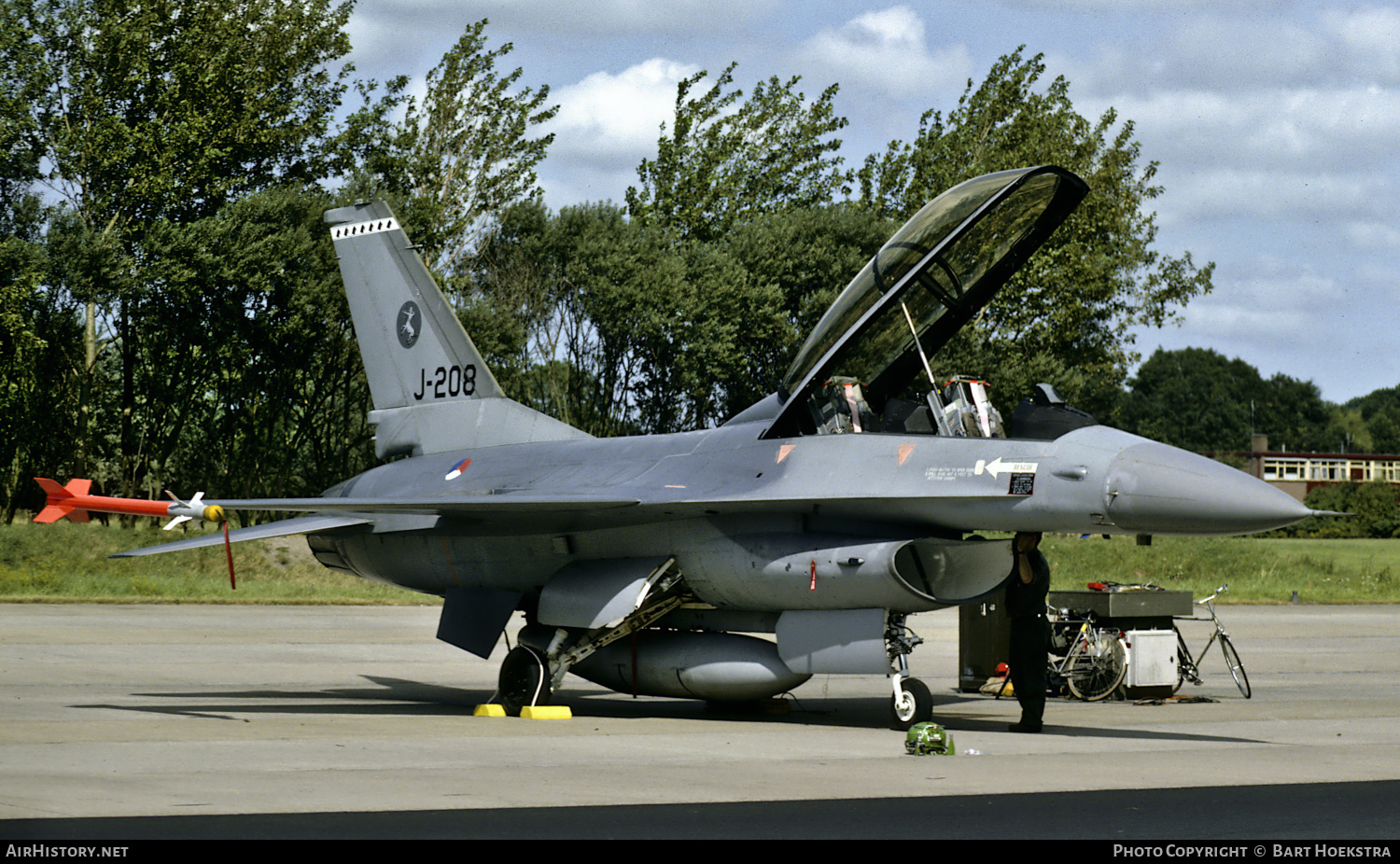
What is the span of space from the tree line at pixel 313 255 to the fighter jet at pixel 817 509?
2452cm

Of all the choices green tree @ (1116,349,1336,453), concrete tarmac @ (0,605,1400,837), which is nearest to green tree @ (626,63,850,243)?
concrete tarmac @ (0,605,1400,837)

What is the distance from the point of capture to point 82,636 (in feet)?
65.2

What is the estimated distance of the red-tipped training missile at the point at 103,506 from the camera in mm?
12391

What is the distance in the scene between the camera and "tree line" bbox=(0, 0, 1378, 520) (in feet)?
119

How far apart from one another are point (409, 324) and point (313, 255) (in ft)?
75.3

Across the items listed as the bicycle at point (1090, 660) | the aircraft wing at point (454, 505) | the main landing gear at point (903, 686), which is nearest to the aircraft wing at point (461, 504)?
the aircraft wing at point (454, 505)

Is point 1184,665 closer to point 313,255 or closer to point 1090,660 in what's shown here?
point 1090,660

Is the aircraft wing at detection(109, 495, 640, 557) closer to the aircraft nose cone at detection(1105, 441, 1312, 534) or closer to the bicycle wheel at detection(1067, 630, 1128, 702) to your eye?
the aircraft nose cone at detection(1105, 441, 1312, 534)

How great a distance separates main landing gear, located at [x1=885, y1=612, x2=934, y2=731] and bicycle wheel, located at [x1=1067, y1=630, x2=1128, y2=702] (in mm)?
3841

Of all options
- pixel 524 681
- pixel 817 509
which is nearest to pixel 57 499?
pixel 524 681

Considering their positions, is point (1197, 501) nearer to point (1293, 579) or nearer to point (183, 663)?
point (183, 663)

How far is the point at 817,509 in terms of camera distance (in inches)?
471

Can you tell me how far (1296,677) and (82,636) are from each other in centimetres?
1623
